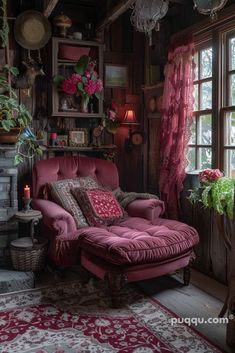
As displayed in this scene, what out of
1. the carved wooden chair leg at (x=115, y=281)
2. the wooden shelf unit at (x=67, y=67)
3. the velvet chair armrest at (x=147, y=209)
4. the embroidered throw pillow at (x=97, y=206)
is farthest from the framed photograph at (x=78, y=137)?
the carved wooden chair leg at (x=115, y=281)

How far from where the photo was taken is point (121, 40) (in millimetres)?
4180

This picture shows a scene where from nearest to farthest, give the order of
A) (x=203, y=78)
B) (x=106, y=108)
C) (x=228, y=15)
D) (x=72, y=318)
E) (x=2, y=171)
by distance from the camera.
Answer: (x=72, y=318)
(x=228, y=15)
(x=2, y=171)
(x=203, y=78)
(x=106, y=108)

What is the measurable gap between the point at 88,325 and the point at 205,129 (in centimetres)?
212

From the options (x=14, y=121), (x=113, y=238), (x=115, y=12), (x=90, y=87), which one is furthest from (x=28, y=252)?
(x=115, y=12)

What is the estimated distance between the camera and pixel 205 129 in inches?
138

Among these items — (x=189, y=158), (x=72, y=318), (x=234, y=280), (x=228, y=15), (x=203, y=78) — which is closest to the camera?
(x=234, y=280)

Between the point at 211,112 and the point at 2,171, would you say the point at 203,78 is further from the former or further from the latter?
the point at 2,171

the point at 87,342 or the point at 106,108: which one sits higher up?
the point at 106,108

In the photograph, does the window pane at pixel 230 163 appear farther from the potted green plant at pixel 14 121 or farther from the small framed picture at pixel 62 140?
the potted green plant at pixel 14 121

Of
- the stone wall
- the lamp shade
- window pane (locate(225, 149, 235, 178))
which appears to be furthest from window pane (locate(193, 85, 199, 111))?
the stone wall

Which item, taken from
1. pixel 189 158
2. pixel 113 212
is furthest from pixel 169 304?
pixel 189 158

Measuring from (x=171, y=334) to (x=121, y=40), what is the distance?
321cm

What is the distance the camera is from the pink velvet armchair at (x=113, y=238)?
2.51 m

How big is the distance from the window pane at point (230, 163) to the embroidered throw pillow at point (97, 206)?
1.02 m
